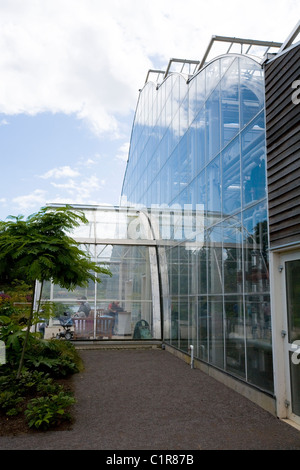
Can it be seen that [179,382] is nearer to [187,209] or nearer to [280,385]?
[280,385]

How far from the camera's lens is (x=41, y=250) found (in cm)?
642

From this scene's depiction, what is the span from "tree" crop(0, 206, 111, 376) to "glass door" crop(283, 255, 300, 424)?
3688mm

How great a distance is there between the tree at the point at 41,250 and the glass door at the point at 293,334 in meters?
3.69

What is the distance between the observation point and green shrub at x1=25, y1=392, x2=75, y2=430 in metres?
4.82

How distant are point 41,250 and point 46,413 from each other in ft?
8.60

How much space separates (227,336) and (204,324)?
161 cm

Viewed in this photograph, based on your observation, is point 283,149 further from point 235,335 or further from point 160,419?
point 160,419

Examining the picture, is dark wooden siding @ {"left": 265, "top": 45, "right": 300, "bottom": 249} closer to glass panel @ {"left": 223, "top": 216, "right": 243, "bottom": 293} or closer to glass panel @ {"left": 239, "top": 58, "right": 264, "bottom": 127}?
glass panel @ {"left": 239, "top": 58, "right": 264, "bottom": 127}

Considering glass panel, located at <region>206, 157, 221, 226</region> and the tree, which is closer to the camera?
the tree

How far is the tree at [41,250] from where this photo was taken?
20.8 ft
